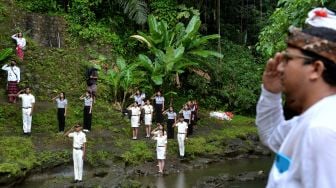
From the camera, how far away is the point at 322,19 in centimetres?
168

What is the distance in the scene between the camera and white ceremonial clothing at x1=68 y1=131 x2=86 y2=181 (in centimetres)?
1117

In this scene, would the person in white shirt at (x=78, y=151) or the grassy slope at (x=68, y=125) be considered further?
the grassy slope at (x=68, y=125)

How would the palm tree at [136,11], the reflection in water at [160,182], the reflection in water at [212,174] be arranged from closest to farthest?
the reflection in water at [160,182]
the reflection in water at [212,174]
the palm tree at [136,11]

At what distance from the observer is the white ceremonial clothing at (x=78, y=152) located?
36.7 ft

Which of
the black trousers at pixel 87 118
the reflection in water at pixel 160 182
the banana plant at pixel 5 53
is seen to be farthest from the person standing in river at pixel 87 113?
the banana plant at pixel 5 53

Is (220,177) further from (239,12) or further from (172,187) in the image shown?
(239,12)

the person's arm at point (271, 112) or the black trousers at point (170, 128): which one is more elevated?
the person's arm at point (271, 112)

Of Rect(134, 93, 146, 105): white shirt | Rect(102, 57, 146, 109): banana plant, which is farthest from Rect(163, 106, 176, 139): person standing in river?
Rect(102, 57, 146, 109): banana plant

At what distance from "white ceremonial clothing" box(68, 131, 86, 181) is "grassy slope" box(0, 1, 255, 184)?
901 mm

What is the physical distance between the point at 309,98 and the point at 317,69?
10 cm

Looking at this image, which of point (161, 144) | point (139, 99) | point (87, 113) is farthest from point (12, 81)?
point (161, 144)

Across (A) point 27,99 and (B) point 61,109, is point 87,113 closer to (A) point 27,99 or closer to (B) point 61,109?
(B) point 61,109

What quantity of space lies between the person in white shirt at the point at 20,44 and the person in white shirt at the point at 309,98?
1610 cm

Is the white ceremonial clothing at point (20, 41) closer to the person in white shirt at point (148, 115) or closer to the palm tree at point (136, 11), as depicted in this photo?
the palm tree at point (136, 11)
